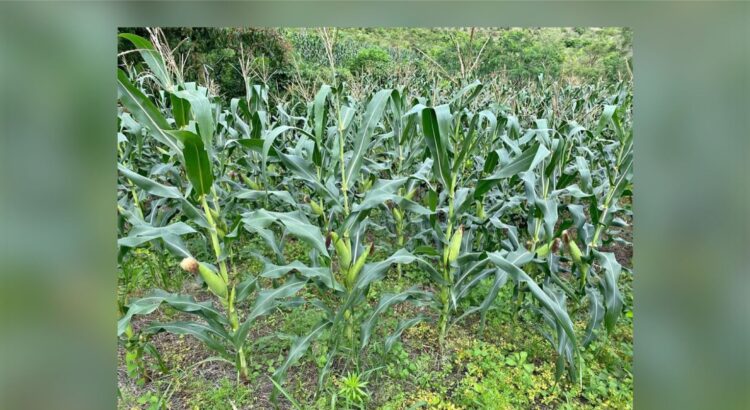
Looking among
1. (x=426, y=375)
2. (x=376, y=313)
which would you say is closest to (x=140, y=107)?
(x=376, y=313)

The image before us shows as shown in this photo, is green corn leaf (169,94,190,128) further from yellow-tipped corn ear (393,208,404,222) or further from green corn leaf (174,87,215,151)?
yellow-tipped corn ear (393,208,404,222)

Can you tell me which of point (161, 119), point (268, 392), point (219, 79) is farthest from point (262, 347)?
point (219, 79)

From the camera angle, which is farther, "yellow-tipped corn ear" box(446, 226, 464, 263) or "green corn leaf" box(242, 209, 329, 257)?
"yellow-tipped corn ear" box(446, 226, 464, 263)

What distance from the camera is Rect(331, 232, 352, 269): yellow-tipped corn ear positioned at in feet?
5.91

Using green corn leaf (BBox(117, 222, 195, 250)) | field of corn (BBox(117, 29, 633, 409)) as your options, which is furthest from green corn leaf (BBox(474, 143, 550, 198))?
green corn leaf (BBox(117, 222, 195, 250))

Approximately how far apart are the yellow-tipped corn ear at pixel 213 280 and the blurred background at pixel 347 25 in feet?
3.42

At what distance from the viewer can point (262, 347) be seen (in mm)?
2086

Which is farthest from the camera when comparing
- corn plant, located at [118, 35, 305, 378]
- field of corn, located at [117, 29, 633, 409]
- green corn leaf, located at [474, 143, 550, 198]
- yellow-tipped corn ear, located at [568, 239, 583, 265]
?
yellow-tipped corn ear, located at [568, 239, 583, 265]

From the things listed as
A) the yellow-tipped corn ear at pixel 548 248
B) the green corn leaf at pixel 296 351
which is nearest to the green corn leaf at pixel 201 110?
the green corn leaf at pixel 296 351

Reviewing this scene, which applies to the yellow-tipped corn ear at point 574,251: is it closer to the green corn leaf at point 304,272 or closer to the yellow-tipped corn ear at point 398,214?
the yellow-tipped corn ear at point 398,214

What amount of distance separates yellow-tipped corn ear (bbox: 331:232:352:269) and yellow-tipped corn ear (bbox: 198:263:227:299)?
0.53 m

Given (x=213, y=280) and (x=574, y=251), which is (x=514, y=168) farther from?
(x=213, y=280)

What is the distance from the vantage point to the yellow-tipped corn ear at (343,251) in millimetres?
1803
